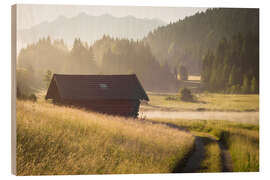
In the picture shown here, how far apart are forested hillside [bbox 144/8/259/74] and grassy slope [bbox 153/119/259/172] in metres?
1.87

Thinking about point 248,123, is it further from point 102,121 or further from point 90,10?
point 90,10

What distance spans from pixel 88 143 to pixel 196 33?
5.61m

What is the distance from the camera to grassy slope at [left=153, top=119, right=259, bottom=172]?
14.0m

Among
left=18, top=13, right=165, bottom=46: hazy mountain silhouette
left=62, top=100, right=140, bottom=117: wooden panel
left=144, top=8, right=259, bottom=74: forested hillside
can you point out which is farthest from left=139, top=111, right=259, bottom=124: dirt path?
left=18, top=13, right=165, bottom=46: hazy mountain silhouette

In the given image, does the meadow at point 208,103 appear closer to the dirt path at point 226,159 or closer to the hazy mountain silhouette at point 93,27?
the dirt path at point 226,159

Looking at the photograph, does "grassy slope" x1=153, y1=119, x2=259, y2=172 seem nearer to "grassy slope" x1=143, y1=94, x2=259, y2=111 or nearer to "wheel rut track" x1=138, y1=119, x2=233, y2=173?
"wheel rut track" x1=138, y1=119, x2=233, y2=173

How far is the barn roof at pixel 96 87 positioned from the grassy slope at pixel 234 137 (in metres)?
1.46

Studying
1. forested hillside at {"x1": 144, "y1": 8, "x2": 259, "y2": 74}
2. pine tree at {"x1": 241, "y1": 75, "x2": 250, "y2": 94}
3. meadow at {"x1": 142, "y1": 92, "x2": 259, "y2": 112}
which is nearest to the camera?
forested hillside at {"x1": 144, "y1": 8, "x2": 259, "y2": 74}

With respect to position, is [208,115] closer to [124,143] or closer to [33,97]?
[124,143]

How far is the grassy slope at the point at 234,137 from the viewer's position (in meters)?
14.0

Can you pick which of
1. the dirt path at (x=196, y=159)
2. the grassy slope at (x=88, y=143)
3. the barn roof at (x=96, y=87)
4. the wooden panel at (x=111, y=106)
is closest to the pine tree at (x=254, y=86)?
the dirt path at (x=196, y=159)

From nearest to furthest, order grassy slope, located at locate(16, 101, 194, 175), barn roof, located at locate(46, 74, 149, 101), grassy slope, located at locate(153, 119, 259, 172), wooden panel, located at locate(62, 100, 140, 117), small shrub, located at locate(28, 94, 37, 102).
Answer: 1. grassy slope, located at locate(16, 101, 194, 175)
2. small shrub, located at locate(28, 94, 37, 102)
3. barn roof, located at locate(46, 74, 149, 101)
4. wooden panel, located at locate(62, 100, 140, 117)
5. grassy slope, located at locate(153, 119, 259, 172)

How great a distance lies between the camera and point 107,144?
1289 centimetres
